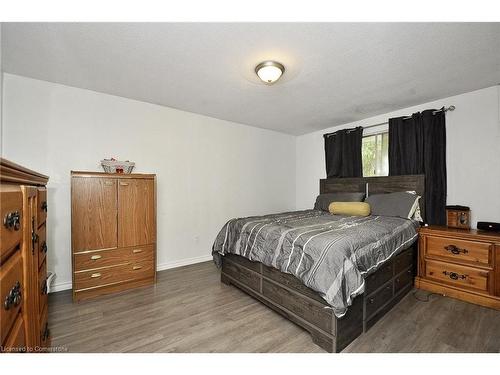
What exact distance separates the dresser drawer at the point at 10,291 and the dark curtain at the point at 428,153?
3854mm

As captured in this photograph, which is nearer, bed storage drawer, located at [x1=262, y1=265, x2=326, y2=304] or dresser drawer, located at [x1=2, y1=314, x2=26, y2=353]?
dresser drawer, located at [x1=2, y1=314, x2=26, y2=353]

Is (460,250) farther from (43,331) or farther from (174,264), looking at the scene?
(43,331)

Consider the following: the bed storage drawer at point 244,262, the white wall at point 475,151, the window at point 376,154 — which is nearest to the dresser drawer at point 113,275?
the bed storage drawer at point 244,262

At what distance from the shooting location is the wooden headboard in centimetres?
303

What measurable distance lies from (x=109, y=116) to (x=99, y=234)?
4.82 ft

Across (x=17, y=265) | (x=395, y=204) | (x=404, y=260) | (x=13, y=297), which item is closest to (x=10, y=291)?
(x=13, y=297)

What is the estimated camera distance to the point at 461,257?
2270 mm

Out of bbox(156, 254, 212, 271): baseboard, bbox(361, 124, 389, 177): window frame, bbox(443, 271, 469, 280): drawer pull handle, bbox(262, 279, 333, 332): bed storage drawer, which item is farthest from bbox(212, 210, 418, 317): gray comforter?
bbox(361, 124, 389, 177): window frame

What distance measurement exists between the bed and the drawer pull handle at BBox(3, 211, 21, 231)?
158 cm

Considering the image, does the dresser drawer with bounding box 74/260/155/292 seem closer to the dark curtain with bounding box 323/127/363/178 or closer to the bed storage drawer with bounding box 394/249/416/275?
the bed storage drawer with bounding box 394/249/416/275

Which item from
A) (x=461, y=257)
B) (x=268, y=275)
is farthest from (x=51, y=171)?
(x=461, y=257)

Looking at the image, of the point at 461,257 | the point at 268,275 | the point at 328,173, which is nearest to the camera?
the point at 268,275

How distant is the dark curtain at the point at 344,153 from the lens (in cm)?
377
